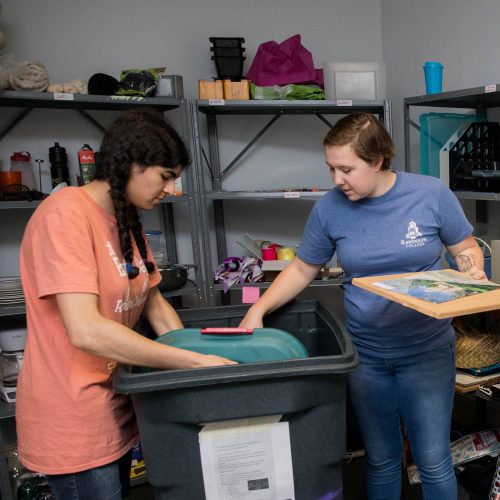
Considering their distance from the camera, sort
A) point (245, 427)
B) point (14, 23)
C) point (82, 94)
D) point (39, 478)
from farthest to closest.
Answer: point (14, 23) → point (39, 478) → point (82, 94) → point (245, 427)

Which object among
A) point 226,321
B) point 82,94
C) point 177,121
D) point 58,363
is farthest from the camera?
point 177,121

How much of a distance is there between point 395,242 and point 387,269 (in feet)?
0.26

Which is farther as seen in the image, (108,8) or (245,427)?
(108,8)

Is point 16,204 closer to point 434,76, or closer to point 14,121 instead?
point 14,121

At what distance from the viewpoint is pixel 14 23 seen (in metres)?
2.46

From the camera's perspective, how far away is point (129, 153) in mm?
986

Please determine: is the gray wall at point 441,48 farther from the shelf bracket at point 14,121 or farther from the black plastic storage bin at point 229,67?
the shelf bracket at point 14,121

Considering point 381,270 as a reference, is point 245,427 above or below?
below

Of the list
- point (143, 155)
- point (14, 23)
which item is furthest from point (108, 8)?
point (143, 155)

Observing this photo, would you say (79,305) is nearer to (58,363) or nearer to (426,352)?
(58,363)

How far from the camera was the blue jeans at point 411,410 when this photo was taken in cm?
136

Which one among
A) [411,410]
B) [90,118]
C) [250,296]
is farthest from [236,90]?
[411,410]

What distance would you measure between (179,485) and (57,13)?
8.16ft

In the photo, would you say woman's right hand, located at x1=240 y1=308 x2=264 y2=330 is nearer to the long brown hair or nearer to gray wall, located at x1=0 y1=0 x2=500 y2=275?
the long brown hair
